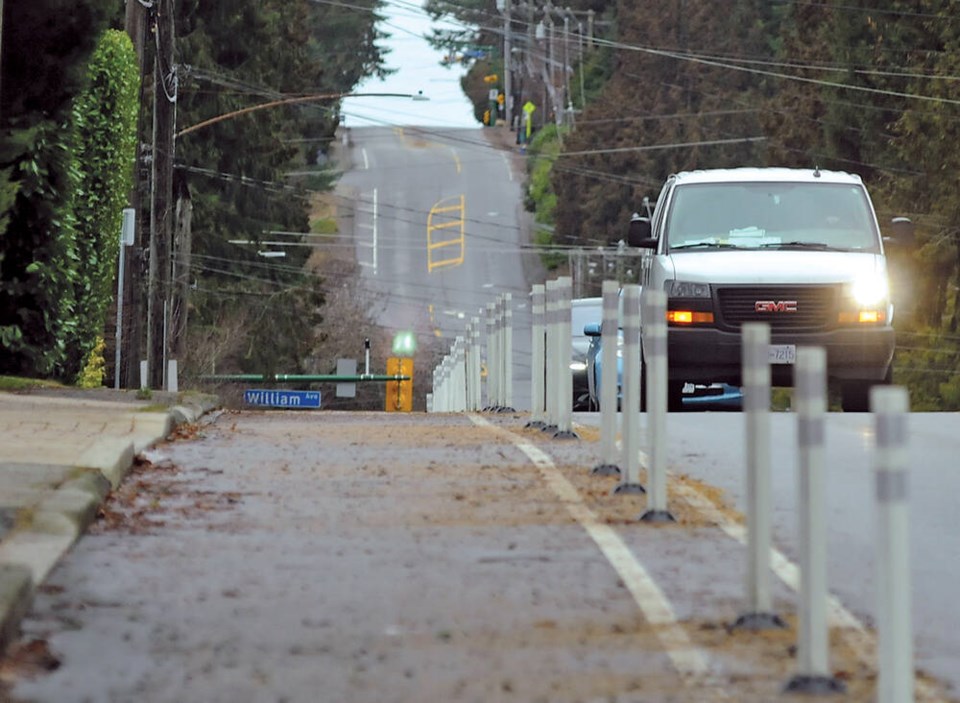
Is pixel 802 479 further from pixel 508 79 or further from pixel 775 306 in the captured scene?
pixel 508 79

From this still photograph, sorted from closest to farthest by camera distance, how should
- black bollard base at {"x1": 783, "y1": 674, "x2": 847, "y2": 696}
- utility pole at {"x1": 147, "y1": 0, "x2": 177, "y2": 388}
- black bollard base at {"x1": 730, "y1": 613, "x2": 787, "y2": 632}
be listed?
black bollard base at {"x1": 783, "y1": 674, "x2": 847, "y2": 696} < black bollard base at {"x1": 730, "y1": 613, "x2": 787, "y2": 632} < utility pole at {"x1": 147, "y1": 0, "x2": 177, "y2": 388}

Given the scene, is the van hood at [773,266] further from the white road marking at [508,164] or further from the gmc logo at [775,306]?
the white road marking at [508,164]

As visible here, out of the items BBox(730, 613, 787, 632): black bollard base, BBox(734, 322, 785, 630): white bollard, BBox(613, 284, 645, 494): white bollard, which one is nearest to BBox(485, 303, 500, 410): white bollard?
BBox(613, 284, 645, 494): white bollard

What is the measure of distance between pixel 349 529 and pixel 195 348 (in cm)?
4726

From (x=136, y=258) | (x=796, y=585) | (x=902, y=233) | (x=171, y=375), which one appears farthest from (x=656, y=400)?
(x=171, y=375)

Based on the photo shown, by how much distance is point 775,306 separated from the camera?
19.5 metres

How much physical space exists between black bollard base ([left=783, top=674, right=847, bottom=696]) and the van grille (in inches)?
500

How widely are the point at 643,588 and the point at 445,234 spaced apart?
99894 mm

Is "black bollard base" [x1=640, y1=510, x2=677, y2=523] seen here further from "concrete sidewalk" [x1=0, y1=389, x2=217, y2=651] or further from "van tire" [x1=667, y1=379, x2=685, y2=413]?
"van tire" [x1=667, y1=379, x2=685, y2=413]

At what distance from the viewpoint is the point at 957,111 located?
50.7 m

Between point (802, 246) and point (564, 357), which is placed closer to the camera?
point (564, 357)

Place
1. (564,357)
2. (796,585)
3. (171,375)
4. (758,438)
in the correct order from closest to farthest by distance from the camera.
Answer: (758,438), (796,585), (564,357), (171,375)

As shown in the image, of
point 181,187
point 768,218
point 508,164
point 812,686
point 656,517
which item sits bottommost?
point 812,686

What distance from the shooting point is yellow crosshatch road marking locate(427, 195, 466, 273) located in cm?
10331
